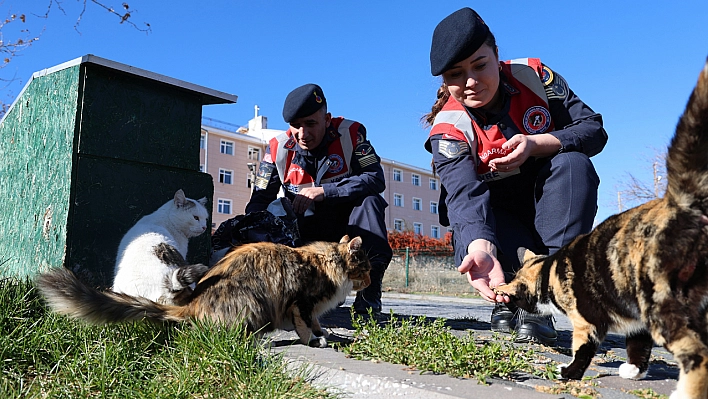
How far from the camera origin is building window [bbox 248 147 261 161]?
38.5 meters

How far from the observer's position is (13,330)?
9.79 feet

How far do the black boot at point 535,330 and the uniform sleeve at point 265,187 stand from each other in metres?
2.80

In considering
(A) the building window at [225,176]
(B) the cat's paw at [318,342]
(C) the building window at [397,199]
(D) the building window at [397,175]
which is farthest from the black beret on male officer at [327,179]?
(D) the building window at [397,175]

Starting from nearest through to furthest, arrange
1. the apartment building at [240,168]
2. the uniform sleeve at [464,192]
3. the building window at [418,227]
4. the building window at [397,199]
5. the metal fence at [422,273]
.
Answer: the uniform sleeve at [464,192]
the metal fence at [422,273]
the apartment building at [240,168]
the building window at [397,199]
the building window at [418,227]

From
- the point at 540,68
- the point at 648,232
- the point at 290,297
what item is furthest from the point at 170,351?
the point at 540,68

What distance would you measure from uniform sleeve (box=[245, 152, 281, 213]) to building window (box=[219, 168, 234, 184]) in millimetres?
32296

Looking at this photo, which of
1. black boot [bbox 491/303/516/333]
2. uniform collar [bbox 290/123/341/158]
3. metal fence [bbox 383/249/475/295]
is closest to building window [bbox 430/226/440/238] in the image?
metal fence [bbox 383/249/475/295]

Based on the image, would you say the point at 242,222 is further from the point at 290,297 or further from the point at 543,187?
the point at 543,187

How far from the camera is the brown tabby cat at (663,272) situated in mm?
1979

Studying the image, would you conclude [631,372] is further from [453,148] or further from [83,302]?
[83,302]

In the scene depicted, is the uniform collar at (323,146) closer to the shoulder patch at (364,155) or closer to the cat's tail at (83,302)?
the shoulder patch at (364,155)

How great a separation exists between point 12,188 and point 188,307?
9.15 feet

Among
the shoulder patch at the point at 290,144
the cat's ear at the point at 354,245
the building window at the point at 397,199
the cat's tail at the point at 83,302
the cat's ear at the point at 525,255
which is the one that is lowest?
the cat's tail at the point at 83,302

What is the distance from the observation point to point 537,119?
3.81 m
